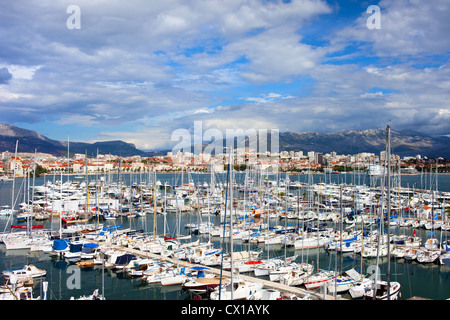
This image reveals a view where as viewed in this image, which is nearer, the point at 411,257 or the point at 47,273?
the point at 47,273

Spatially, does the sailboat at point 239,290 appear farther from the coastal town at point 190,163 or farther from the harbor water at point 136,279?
the coastal town at point 190,163

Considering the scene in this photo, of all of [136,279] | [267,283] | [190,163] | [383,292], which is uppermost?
[190,163]

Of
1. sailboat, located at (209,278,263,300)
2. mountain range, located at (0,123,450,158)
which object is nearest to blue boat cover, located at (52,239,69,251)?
sailboat, located at (209,278,263,300)

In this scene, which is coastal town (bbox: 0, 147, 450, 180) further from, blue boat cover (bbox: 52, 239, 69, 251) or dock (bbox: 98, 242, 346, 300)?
blue boat cover (bbox: 52, 239, 69, 251)

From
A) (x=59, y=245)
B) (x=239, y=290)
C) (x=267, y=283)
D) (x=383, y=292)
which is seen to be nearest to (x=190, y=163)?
(x=59, y=245)

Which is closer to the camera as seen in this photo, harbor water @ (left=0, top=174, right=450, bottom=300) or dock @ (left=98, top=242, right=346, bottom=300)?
dock @ (left=98, top=242, right=346, bottom=300)

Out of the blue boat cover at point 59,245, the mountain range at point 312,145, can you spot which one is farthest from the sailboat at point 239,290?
the mountain range at point 312,145

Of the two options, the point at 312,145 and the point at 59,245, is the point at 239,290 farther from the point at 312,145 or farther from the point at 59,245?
the point at 312,145

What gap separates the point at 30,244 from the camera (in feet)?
47.6

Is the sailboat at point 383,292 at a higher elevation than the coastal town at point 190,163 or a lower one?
lower
